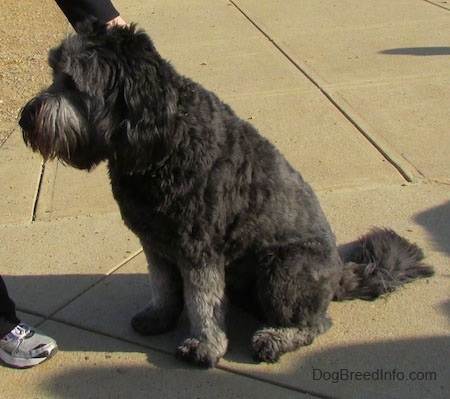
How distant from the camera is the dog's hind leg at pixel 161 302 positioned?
3588 millimetres

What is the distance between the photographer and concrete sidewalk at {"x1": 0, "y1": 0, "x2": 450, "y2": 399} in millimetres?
3256

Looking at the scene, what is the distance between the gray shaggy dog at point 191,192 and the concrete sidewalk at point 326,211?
172mm

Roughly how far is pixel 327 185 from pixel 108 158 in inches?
94.5

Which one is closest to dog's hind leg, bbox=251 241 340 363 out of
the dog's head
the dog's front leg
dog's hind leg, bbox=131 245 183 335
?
the dog's front leg

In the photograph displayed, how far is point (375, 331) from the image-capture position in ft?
11.6

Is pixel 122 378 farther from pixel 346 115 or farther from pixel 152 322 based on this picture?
pixel 346 115

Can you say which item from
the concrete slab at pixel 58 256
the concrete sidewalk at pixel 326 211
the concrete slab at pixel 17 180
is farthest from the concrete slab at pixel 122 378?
the concrete slab at pixel 17 180

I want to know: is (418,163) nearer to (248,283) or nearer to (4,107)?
(248,283)

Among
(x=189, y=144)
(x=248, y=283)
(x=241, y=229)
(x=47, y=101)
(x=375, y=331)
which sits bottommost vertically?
(x=375, y=331)

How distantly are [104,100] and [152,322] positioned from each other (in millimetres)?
1267

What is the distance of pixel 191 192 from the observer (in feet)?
10.4

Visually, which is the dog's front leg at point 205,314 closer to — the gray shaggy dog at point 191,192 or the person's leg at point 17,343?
the gray shaggy dog at point 191,192

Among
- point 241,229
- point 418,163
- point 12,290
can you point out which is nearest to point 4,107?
point 12,290

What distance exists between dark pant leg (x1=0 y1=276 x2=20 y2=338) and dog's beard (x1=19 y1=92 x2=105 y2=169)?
81 cm
